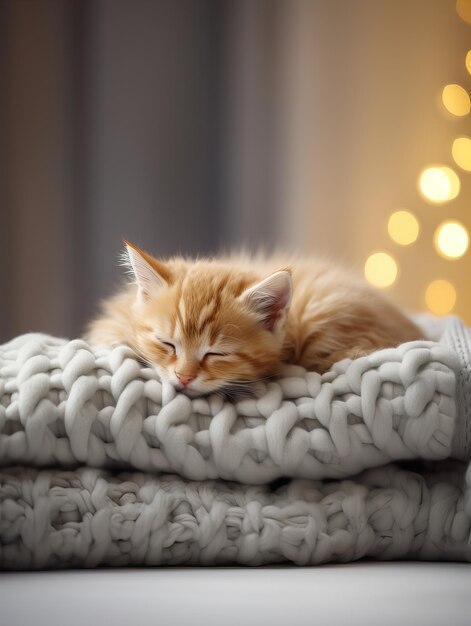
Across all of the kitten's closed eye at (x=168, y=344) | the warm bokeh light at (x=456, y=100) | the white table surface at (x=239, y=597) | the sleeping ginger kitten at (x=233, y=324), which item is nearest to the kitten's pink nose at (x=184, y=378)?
the sleeping ginger kitten at (x=233, y=324)

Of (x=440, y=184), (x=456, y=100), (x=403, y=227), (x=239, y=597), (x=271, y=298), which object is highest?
(x=456, y=100)

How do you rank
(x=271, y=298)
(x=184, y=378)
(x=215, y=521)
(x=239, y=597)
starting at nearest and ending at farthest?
(x=239, y=597) → (x=215, y=521) → (x=184, y=378) → (x=271, y=298)

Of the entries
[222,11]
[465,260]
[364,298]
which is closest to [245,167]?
[222,11]

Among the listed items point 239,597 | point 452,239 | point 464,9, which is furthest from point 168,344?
point 464,9

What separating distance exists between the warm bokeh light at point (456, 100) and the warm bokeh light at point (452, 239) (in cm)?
38

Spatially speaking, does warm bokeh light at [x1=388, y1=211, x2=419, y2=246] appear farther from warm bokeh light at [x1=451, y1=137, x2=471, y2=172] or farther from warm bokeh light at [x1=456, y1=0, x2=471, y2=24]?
warm bokeh light at [x1=456, y1=0, x2=471, y2=24]

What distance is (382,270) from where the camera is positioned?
2547 millimetres

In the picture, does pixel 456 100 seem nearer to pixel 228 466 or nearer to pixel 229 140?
pixel 229 140

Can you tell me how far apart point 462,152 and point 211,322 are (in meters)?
1.70

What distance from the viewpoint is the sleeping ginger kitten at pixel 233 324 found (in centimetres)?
94

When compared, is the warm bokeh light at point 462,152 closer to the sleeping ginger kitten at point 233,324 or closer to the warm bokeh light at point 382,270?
the warm bokeh light at point 382,270

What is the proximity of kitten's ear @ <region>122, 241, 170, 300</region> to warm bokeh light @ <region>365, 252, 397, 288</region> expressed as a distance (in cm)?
160

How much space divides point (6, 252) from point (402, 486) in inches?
71.6

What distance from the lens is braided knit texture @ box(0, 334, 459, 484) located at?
72cm
